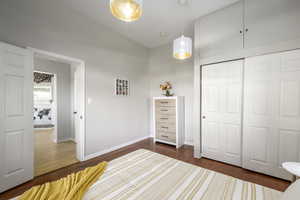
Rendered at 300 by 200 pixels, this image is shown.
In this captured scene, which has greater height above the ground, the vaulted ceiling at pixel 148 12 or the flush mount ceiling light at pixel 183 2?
the vaulted ceiling at pixel 148 12

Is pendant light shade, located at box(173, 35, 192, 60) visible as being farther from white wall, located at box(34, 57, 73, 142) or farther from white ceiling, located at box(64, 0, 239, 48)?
white wall, located at box(34, 57, 73, 142)

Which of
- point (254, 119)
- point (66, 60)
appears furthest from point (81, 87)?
point (254, 119)

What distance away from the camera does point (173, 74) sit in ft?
11.8

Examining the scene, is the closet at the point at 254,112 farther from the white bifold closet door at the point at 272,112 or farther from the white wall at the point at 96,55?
the white wall at the point at 96,55

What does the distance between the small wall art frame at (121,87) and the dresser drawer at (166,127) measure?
1.29m

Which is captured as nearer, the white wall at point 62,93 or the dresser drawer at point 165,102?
the dresser drawer at point 165,102

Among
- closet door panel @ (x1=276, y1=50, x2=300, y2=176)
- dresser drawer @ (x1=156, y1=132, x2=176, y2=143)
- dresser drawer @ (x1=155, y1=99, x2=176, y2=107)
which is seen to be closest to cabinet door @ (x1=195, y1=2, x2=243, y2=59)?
closet door panel @ (x1=276, y1=50, x2=300, y2=176)

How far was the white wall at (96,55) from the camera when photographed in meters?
1.77

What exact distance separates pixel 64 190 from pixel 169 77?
3.34 meters

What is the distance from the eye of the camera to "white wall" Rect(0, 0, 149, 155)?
177 centimetres

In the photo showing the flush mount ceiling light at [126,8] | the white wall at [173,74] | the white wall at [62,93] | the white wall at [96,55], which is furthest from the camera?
the white wall at [62,93]

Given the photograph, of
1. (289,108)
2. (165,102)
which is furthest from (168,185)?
(165,102)

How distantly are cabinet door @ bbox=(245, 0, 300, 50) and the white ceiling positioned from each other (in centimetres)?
43

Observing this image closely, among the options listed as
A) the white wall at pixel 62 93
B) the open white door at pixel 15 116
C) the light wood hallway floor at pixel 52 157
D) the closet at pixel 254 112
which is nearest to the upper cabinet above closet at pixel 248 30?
the closet at pixel 254 112
